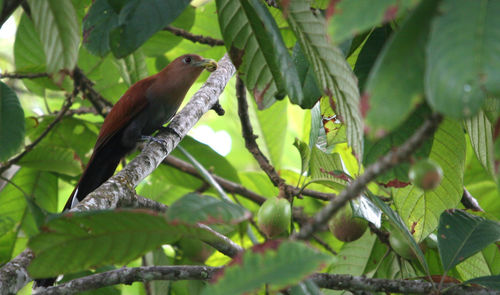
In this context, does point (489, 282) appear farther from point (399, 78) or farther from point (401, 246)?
point (399, 78)

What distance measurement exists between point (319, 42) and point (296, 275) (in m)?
0.75

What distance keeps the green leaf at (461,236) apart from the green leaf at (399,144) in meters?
0.24

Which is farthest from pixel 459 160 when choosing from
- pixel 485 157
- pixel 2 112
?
pixel 2 112

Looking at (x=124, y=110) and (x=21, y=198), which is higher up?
(x=124, y=110)

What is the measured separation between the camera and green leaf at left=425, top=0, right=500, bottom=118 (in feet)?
2.25

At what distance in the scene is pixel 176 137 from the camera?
2441 millimetres

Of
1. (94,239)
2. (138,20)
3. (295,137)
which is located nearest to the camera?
(94,239)

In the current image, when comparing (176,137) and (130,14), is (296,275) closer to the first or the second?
(130,14)

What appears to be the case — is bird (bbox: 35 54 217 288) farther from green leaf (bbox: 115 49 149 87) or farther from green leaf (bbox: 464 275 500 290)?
green leaf (bbox: 464 275 500 290)

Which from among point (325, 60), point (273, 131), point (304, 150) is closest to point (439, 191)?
point (304, 150)

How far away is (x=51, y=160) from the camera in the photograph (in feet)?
9.62

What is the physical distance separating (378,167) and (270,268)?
25cm

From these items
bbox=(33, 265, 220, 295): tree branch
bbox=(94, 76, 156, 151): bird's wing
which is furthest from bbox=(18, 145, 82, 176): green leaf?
bbox=(33, 265, 220, 295): tree branch

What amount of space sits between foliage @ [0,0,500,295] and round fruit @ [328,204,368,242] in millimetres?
108
